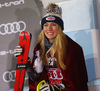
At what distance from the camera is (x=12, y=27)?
1831 mm

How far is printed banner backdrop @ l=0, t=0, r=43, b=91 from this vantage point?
174cm

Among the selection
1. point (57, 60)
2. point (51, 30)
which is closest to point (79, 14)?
point (51, 30)

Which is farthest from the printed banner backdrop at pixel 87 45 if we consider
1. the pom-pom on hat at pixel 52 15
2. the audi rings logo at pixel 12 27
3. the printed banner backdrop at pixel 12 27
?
the audi rings logo at pixel 12 27

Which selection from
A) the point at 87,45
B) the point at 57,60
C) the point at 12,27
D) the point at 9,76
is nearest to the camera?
the point at 57,60

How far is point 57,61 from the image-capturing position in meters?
1.18

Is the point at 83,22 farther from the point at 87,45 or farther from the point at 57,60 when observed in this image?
the point at 57,60

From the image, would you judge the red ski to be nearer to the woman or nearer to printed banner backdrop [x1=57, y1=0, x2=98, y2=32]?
the woman

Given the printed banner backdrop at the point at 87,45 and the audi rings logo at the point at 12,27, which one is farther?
the audi rings logo at the point at 12,27

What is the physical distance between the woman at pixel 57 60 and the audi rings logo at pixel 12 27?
0.59 meters

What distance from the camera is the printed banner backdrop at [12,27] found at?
174 cm

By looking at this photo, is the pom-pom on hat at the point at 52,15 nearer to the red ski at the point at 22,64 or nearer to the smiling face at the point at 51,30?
the smiling face at the point at 51,30

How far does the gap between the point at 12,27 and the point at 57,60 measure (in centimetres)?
86

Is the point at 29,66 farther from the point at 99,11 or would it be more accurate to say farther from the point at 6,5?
the point at 6,5

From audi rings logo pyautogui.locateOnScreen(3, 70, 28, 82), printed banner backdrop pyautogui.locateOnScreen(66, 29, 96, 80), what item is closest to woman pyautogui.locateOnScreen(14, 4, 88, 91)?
printed banner backdrop pyautogui.locateOnScreen(66, 29, 96, 80)
